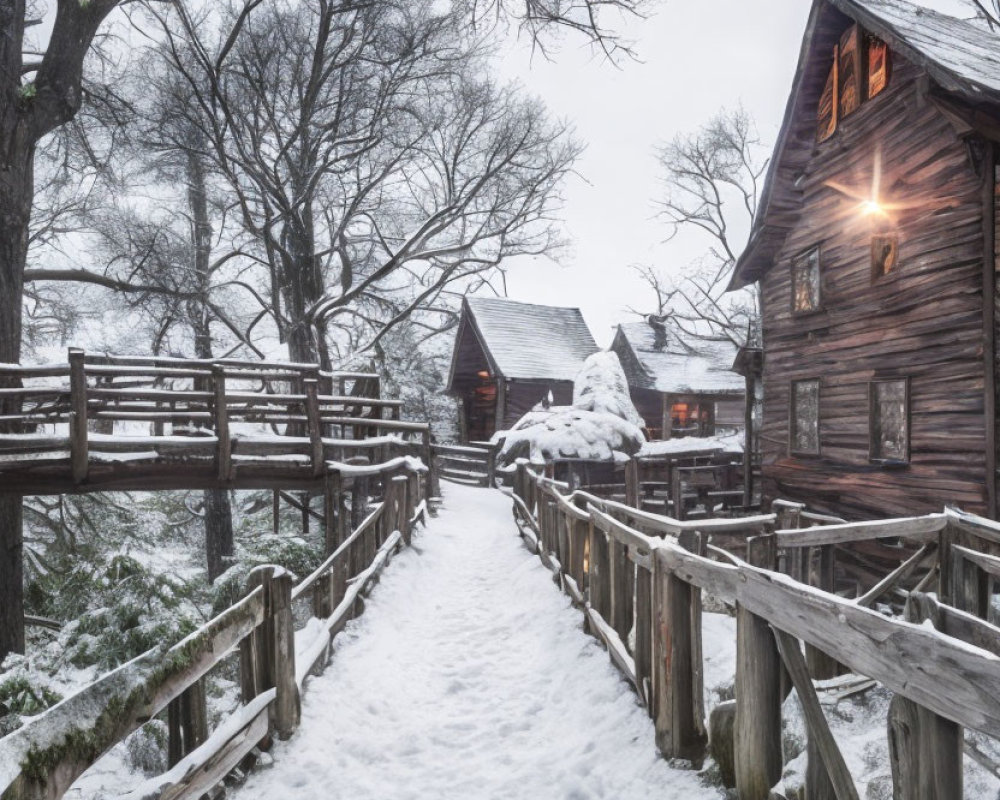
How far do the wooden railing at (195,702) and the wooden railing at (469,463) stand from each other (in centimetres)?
1507

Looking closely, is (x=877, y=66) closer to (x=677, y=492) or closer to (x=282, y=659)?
(x=677, y=492)

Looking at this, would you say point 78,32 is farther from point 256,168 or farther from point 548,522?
point 548,522

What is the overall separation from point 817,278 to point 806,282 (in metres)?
0.47

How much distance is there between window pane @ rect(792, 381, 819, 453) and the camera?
12648mm

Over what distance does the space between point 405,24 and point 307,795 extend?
1688cm

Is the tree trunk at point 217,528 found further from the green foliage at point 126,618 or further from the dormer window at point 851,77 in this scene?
the dormer window at point 851,77

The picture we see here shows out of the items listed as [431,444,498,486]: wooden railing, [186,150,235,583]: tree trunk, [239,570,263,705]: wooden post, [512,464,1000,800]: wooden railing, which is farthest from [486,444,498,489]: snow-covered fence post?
[239,570,263,705]: wooden post

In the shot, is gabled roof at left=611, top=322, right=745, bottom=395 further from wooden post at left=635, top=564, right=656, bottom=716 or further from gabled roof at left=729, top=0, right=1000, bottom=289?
wooden post at left=635, top=564, right=656, bottom=716

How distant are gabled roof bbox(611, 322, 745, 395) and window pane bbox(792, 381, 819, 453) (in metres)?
15.4

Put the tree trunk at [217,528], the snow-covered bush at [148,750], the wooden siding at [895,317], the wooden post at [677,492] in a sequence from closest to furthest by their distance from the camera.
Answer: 1. the snow-covered bush at [148,750]
2. the wooden siding at [895,317]
3. the wooden post at [677,492]
4. the tree trunk at [217,528]

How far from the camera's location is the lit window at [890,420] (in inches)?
401

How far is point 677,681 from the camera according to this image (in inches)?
137

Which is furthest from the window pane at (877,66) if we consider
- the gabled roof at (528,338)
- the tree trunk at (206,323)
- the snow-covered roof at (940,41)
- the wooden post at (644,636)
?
the gabled roof at (528,338)

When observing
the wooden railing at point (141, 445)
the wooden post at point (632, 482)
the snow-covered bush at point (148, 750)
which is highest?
the wooden railing at point (141, 445)
